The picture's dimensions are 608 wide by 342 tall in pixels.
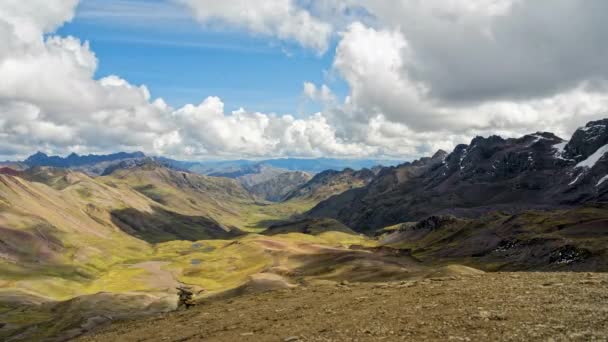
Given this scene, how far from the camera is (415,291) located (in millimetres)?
41469

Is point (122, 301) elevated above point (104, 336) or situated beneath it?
situated beneath

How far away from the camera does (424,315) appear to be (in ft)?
103

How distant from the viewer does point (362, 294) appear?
1777 inches

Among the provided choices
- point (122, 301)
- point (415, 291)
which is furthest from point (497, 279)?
point (122, 301)

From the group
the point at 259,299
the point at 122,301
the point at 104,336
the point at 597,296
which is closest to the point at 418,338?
the point at 597,296

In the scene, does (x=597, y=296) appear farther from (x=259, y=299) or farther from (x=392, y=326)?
(x=259, y=299)

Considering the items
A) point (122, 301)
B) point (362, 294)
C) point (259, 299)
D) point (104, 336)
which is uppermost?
point (362, 294)

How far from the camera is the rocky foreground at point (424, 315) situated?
25.8 meters

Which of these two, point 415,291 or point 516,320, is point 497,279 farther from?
point 516,320

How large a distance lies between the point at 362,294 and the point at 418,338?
62.1ft

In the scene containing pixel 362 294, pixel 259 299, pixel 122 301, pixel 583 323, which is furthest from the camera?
pixel 122 301

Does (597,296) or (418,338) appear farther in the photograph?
(597,296)

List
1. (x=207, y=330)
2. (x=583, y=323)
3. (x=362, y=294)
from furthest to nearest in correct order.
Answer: (x=362, y=294) → (x=207, y=330) → (x=583, y=323)

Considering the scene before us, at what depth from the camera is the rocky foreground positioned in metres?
25.8
